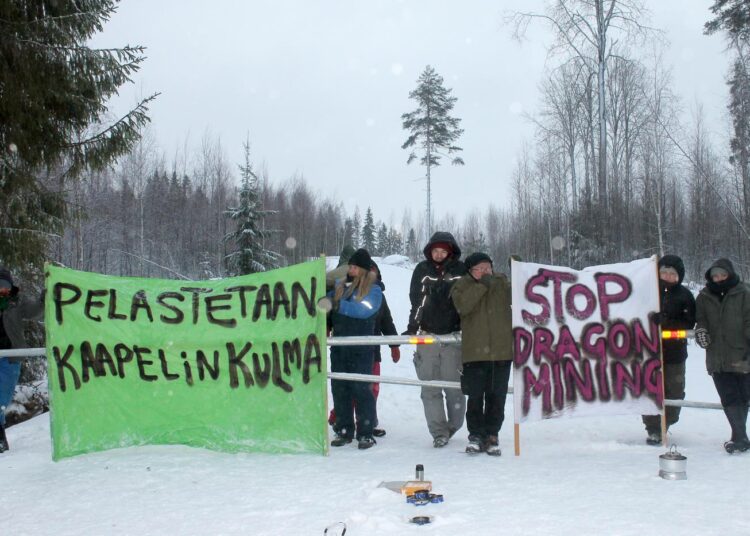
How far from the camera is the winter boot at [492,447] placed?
5328mm

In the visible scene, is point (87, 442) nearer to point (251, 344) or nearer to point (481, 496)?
point (251, 344)

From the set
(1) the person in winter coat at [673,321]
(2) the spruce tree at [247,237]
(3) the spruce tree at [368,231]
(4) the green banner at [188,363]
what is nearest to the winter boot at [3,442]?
(4) the green banner at [188,363]

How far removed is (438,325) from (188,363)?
2.39 m

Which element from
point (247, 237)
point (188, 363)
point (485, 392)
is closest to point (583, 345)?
point (485, 392)

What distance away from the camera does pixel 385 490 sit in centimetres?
419

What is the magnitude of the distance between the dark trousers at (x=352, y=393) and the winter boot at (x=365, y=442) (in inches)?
1.2

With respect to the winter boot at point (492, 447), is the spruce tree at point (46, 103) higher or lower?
higher

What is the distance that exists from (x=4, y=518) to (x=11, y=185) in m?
4.68

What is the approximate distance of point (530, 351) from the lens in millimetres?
5484

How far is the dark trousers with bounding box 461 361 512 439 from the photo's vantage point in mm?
5449

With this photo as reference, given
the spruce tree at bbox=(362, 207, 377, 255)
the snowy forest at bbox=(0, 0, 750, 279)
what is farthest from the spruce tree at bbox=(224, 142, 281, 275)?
the spruce tree at bbox=(362, 207, 377, 255)

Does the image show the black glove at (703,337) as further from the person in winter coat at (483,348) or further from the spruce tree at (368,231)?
the spruce tree at (368,231)

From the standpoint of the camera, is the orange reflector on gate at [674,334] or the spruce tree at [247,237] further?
the spruce tree at [247,237]

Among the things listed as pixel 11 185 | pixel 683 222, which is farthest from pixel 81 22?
pixel 683 222
